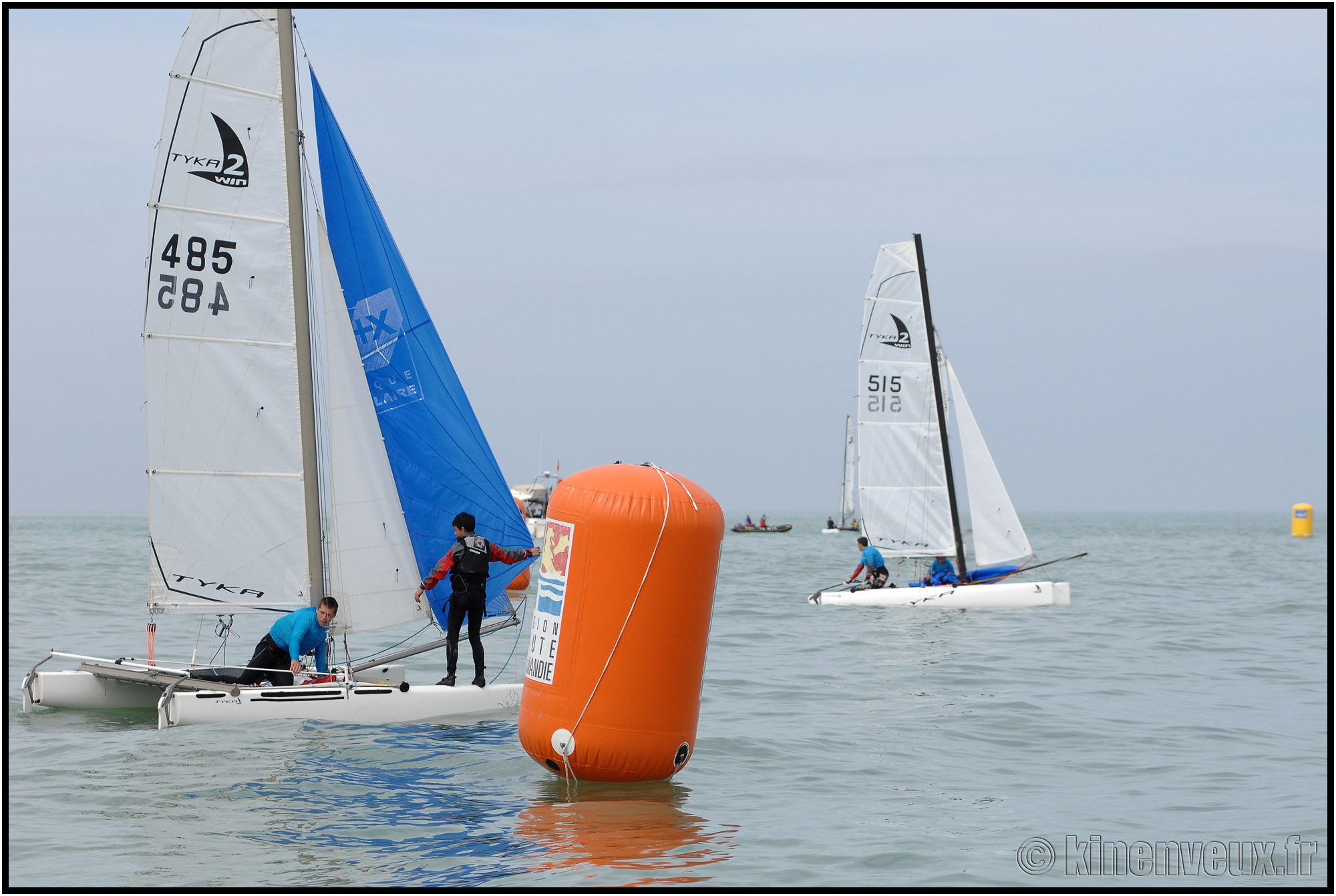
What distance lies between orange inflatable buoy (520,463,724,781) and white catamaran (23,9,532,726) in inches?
132

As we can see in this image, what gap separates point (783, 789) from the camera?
10070mm

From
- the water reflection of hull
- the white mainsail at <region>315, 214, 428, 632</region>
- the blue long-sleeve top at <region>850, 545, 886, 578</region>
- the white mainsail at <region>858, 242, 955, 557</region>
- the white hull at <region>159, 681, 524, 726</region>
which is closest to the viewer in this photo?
the water reflection of hull

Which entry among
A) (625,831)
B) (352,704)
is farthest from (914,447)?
(625,831)

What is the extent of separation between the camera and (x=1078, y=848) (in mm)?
8422

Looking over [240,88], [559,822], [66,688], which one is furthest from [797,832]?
[240,88]

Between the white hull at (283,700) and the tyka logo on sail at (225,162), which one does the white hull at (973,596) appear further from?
the tyka logo on sail at (225,162)

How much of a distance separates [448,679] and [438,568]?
1150mm

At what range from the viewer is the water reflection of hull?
25.2ft

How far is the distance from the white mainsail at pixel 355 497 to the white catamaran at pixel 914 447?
54.4 ft

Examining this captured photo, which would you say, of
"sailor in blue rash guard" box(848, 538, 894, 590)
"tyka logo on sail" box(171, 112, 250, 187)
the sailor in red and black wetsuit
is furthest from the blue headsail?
"sailor in blue rash guard" box(848, 538, 894, 590)

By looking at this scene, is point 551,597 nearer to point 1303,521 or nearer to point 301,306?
point 301,306

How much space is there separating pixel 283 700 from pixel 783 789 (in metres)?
4.99

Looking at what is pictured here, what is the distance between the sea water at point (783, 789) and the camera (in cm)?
782

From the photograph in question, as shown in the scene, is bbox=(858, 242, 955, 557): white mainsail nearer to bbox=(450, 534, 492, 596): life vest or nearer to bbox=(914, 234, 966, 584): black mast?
bbox=(914, 234, 966, 584): black mast
